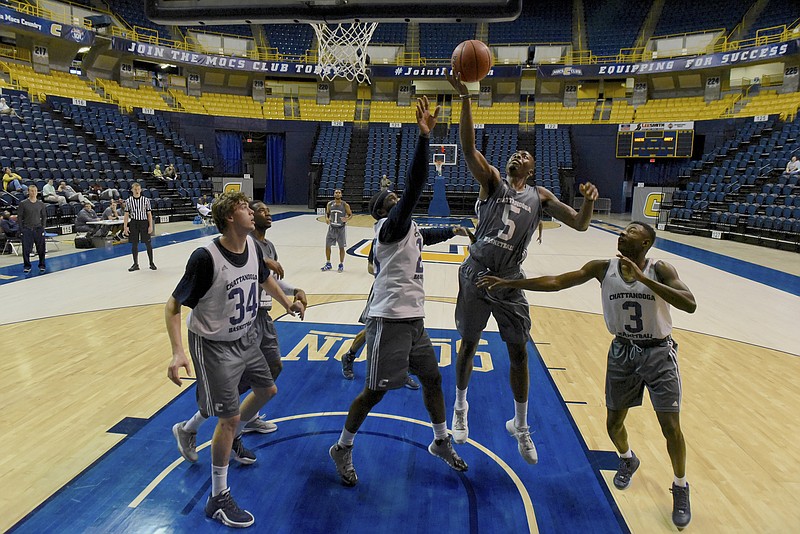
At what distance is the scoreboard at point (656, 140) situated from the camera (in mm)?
24875

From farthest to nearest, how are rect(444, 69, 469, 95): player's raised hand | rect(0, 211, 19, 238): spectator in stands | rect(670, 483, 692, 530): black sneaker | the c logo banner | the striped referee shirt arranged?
1. the c logo banner
2. rect(0, 211, 19, 238): spectator in stands
3. the striped referee shirt
4. rect(444, 69, 469, 95): player's raised hand
5. rect(670, 483, 692, 530): black sneaker

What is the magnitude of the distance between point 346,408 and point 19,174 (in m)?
16.6

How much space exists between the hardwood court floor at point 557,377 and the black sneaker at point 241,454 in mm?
984

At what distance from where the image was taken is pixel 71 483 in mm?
3428

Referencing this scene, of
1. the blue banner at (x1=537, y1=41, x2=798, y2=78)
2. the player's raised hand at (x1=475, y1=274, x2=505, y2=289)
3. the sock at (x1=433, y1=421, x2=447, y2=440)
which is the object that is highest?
the blue banner at (x1=537, y1=41, x2=798, y2=78)

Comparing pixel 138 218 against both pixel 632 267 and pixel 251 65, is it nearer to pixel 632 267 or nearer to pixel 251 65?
pixel 632 267

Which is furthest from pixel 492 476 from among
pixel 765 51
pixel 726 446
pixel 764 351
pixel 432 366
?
pixel 765 51

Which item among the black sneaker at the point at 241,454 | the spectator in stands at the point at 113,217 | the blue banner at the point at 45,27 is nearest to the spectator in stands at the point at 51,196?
the spectator in stands at the point at 113,217

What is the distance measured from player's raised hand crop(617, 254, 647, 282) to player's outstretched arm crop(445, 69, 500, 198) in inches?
41.3

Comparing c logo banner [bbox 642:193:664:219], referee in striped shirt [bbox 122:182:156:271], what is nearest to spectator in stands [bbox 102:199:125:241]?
referee in striped shirt [bbox 122:182:156:271]

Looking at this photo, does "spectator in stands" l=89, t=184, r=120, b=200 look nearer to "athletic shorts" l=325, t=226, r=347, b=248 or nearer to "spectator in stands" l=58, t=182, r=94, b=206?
"spectator in stands" l=58, t=182, r=94, b=206

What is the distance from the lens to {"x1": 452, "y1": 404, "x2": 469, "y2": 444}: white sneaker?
3973 millimetres

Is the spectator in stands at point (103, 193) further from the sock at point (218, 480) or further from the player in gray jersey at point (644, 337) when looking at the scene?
the player in gray jersey at point (644, 337)

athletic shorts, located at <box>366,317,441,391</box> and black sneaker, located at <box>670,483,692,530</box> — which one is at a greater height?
athletic shorts, located at <box>366,317,441,391</box>
